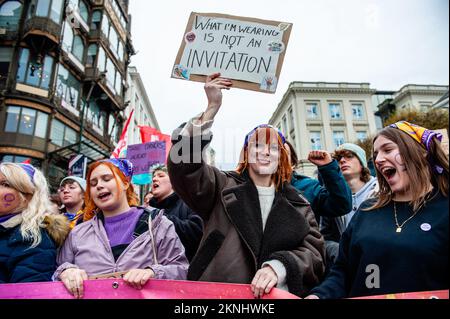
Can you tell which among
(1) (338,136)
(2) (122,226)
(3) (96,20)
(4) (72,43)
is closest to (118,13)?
(3) (96,20)

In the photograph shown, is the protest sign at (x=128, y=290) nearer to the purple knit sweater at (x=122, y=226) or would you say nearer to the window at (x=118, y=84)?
the purple knit sweater at (x=122, y=226)

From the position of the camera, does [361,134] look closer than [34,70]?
No

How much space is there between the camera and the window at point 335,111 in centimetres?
3588

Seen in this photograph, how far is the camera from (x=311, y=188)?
2.74m

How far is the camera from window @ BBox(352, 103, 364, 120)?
35.7m

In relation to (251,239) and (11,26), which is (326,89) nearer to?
(11,26)

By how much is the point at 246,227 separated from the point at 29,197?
1.61 m

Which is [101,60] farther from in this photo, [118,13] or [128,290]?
[128,290]

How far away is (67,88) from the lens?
58.9 ft

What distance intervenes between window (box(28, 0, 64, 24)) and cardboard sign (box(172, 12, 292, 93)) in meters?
18.0

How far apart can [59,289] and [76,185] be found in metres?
2.59

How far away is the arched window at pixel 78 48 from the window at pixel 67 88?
1532 mm

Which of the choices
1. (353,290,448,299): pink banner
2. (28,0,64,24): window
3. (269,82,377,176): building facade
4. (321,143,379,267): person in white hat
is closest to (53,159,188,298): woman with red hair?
(353,290,448,299): pink banner

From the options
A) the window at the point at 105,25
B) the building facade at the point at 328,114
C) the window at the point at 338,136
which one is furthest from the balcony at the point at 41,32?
the window at the point at 338,136
